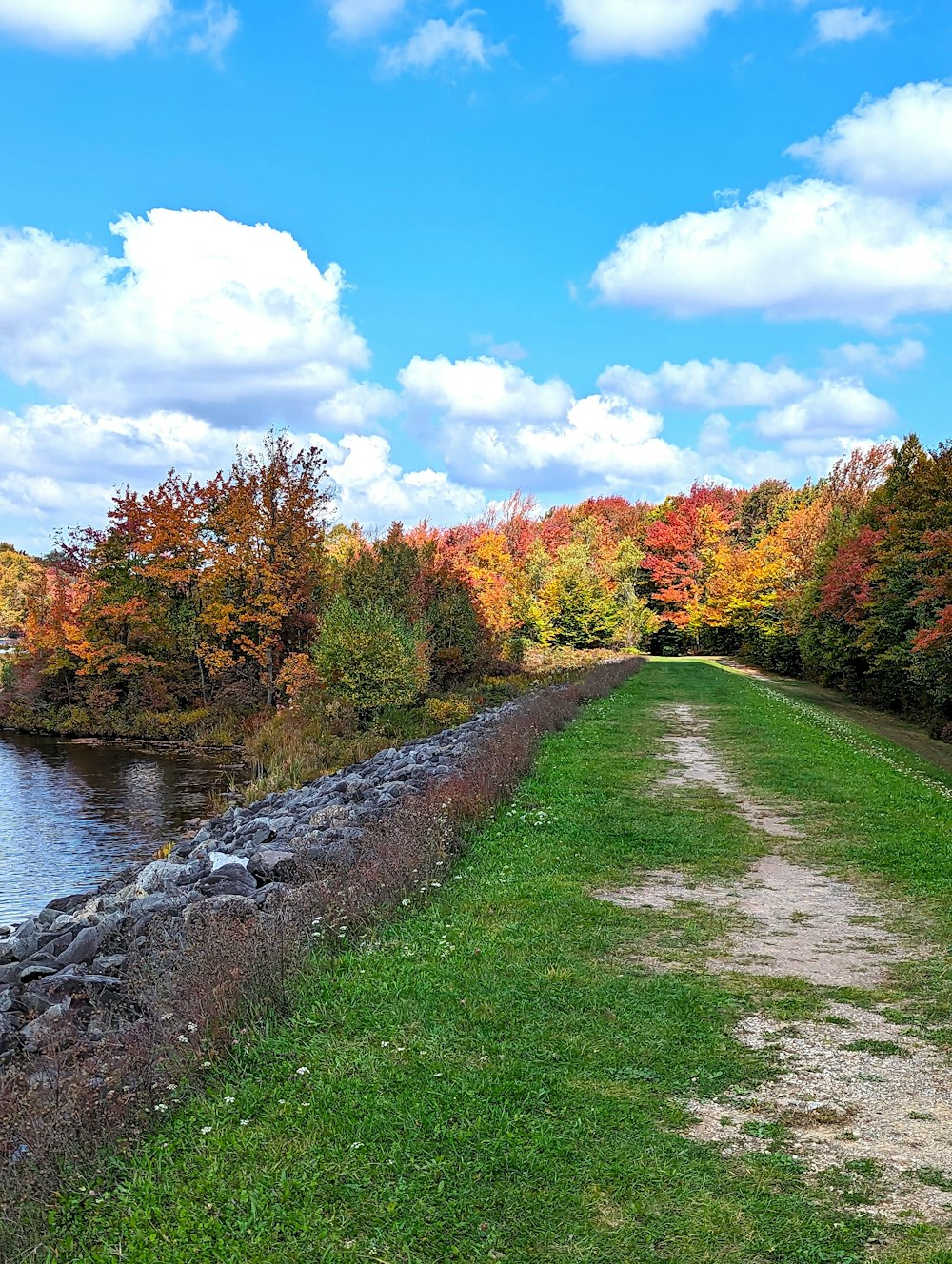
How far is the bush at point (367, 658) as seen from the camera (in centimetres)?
2288

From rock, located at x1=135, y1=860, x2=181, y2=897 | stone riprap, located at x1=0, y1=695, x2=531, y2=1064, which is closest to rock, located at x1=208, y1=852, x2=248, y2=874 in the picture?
stone riprap, located at x1=0, y1=695, x2=531, y2=1064

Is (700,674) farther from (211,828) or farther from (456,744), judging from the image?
(211,828)

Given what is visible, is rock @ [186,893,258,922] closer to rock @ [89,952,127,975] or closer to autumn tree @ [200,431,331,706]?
rock @ [89,952,127,975]

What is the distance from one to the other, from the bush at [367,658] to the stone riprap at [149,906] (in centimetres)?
959

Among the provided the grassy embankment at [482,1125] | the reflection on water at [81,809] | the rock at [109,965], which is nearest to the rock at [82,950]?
the rock at [109,965]

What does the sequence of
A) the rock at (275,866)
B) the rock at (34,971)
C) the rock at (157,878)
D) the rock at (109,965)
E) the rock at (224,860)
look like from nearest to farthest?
the rock at (109,965)
the rock at (34,971)
the rock at (275,866)
the rock at (224,860)
the rock at (157,878)

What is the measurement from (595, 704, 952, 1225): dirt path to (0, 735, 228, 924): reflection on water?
8.81 metres

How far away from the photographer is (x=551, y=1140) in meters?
3.96

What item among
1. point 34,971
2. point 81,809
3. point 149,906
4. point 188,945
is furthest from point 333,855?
point 81,809

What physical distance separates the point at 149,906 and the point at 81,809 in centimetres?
1168

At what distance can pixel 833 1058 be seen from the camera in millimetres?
4863

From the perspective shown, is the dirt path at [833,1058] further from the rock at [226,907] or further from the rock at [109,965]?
the rock at [109,965]

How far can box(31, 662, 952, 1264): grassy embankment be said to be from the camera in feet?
Answer: 11.1

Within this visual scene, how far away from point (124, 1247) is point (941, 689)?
23470mm
